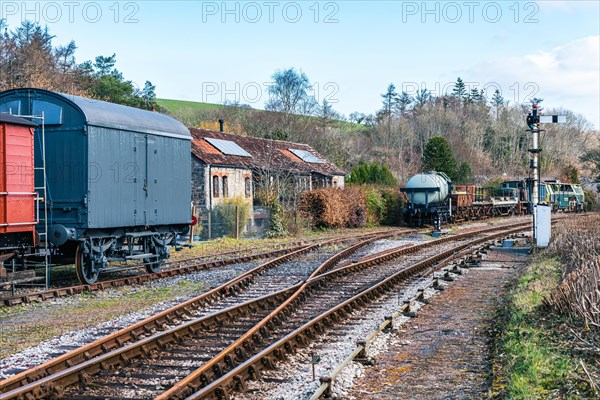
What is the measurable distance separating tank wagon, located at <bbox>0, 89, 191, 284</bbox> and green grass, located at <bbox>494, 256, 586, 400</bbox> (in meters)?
8.52

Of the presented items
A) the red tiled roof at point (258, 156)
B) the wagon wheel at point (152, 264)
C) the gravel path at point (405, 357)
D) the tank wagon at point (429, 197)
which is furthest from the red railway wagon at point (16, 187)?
the tank wagon at point (429, 197)

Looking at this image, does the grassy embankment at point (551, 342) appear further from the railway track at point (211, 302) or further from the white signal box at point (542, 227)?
the white signal box at point (542, 227)

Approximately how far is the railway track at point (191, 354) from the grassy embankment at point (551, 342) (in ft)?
8.60

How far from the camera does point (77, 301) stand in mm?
12969

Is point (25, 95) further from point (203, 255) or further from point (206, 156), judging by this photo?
point (206, 156)

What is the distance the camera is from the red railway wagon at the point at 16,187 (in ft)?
40.3

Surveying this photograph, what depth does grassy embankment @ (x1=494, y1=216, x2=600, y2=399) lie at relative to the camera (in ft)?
21.4

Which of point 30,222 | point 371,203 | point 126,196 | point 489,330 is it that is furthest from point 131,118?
point 371,203

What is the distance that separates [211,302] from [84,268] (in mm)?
3747

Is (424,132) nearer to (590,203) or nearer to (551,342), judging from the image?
(590,203)

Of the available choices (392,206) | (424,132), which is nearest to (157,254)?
(392,206)

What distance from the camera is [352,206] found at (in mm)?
35312

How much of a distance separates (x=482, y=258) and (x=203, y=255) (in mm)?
8617

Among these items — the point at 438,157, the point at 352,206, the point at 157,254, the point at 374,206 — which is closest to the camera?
the point at 157,254
